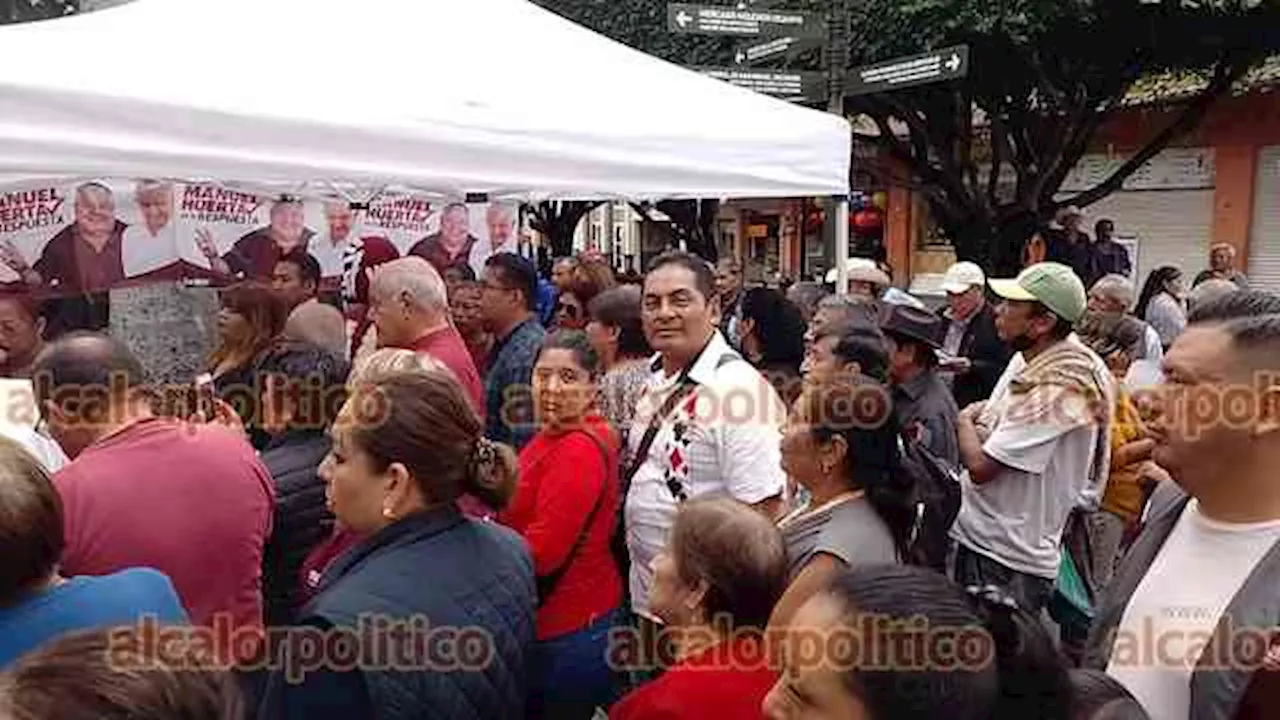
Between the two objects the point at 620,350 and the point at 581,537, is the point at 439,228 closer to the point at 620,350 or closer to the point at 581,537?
the point at 620,350

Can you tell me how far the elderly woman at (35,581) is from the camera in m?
1.92

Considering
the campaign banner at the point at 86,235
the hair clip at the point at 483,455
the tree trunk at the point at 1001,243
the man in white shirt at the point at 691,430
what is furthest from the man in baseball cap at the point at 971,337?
the tree trunk at the point at 1001,243

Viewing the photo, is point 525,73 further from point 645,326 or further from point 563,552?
point 563,552

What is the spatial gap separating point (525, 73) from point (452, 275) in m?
2.36

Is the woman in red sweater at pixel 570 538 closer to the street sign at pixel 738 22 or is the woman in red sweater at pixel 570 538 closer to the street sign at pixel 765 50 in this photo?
the street sign at pixel 738 22

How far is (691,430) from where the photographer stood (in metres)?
3.38

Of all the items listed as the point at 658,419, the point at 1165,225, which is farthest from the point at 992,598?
the point at 1165,225

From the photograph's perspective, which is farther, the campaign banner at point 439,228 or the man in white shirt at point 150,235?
the campaign banner at point 439,228

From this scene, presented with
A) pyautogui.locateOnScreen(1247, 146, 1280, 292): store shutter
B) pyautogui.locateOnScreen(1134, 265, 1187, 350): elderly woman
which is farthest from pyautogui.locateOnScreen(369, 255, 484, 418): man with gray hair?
pyautogui.locateOnScreen(1247, 146, 1280, 292): store shutter

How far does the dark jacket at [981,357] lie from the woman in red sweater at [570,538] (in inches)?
106

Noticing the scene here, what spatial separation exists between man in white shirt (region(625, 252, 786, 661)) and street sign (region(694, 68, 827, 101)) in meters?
3.24

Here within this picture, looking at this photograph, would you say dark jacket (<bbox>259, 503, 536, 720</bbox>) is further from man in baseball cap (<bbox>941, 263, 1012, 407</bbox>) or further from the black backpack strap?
man in baseball cap (<bbox>941, 263, 1012, 407</bbox>)

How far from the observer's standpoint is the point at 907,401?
4.13m

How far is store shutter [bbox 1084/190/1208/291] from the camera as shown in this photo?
59.3ft
